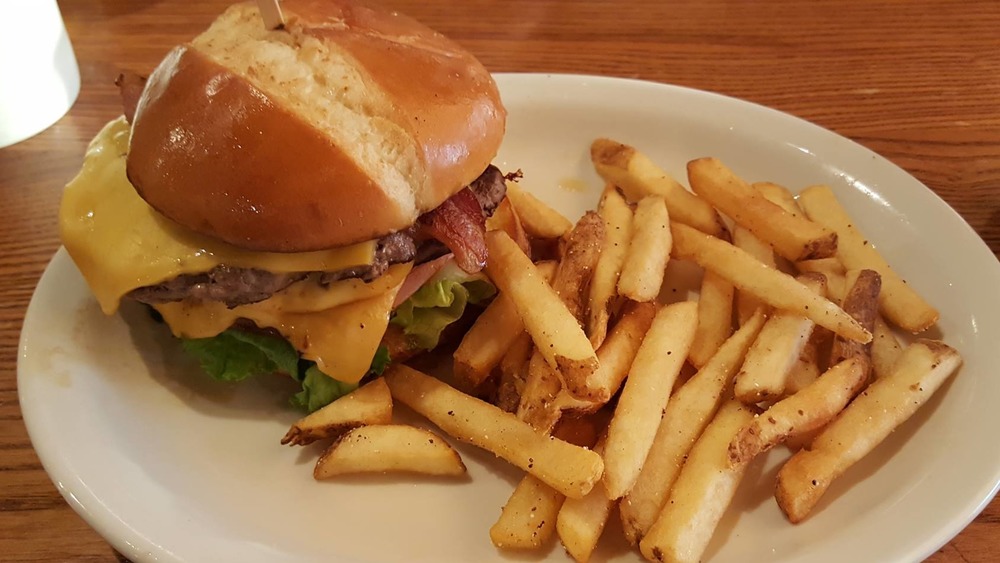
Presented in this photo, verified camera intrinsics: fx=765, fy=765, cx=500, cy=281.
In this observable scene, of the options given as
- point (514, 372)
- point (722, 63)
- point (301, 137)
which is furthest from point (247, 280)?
point (722, 63)

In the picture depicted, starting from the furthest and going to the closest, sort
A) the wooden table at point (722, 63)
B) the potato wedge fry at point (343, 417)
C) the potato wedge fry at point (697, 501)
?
1. the wooden table at point (722, 63)
2. the potato wedge fry at point (343, 417)
3. the potato wedge fry at point (697, 501)

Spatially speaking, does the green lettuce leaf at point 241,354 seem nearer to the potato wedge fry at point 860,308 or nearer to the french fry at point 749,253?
the french fry at point 749,253

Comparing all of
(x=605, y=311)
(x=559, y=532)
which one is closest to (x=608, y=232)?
(x=605, y=311)

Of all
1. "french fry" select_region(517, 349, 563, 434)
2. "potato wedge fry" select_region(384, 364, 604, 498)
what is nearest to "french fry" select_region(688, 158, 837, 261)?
"french fry" select_region(517, 349, 563, 434)

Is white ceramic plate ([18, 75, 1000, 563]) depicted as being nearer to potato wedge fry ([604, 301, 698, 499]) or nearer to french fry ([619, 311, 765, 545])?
french fry ([619, 311, 765, 545])

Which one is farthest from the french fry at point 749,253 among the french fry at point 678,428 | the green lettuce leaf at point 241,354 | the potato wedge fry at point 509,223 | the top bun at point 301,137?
the green lettuce leaf at point 241,354
